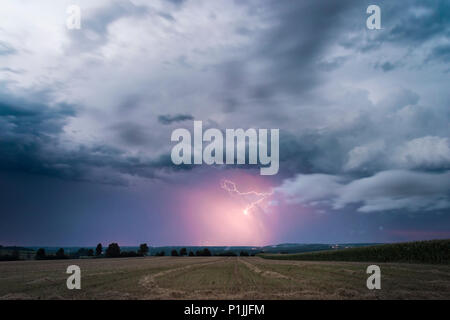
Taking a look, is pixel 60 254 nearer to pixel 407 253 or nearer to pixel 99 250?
pixel 99 250

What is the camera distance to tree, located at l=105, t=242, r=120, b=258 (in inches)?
6540

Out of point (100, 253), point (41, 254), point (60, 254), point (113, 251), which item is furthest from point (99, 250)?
point (41, 254)

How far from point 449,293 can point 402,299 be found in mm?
5337

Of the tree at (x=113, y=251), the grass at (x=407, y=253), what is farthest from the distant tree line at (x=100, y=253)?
the grass at (x=407, y=253)

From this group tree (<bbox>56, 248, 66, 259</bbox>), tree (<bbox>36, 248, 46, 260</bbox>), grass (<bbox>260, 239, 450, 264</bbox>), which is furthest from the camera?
tree (<bbox>56, 248, 66, 259</bbox>)

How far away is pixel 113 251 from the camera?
167 metres

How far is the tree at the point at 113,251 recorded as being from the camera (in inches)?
6540

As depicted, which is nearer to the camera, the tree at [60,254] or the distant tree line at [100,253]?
the distant tree line at [100,253]

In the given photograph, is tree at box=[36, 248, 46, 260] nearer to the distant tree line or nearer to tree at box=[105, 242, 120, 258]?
the distant tree line

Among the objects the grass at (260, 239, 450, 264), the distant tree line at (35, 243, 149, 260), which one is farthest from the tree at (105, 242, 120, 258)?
the grass at (260, 239, 450, 264)

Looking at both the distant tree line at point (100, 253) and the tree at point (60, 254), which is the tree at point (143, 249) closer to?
the distant tree line at point (100, 253)

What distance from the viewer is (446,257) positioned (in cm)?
5781
